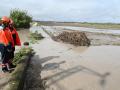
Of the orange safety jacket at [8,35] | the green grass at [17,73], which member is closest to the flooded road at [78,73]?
the green grass at [17,73]

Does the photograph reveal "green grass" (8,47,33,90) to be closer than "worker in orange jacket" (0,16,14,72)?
Yes

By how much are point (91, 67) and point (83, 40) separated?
25.8 feet

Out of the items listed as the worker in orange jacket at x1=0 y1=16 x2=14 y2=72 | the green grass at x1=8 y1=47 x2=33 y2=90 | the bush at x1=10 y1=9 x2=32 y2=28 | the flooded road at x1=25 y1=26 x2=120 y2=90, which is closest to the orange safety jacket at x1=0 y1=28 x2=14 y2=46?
the worker in orange jacket at x1=0 y1=16 x2=14 y2=72

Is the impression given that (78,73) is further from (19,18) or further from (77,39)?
(19,18)

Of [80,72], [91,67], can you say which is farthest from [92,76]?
[91,67]

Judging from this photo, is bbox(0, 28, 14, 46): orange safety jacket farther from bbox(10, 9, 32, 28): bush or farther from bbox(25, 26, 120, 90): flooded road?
bbox(10, 9, 32, 28): bush

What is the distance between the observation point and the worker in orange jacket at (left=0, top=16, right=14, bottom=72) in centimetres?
798

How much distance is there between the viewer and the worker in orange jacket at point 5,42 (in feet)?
26.2

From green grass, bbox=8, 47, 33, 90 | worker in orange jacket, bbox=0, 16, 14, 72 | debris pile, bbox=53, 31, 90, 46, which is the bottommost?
debris pile, bbox=53, 31, 90, 46

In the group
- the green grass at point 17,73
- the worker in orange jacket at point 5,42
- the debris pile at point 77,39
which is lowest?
the debris pile at point 77,39

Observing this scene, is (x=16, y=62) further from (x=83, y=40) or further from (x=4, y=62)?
(x=83, y=40)

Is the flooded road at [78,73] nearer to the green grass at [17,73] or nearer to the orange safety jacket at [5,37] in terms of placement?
the green grass at [17,73]

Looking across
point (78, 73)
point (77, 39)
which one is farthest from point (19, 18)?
point (78, 73)

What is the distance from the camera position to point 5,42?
26.3ft
